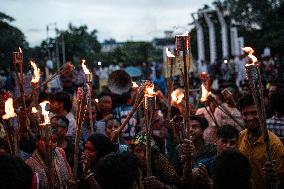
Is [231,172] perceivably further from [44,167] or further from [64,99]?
[64,99]

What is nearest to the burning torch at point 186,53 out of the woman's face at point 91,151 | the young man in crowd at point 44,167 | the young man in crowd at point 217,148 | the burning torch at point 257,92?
the young man in crowd at point 217,148

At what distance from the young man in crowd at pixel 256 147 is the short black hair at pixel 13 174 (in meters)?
2.06

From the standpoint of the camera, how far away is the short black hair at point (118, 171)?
324cm

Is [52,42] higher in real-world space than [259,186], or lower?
higher

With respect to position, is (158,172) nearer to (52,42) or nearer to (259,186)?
(259,186)

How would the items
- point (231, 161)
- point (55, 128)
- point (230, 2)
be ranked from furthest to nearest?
point (230, 2), point (55, 128), point (231, 161)

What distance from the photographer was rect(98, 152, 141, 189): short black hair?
127 inches

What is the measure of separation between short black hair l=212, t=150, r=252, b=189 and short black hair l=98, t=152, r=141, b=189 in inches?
23.2

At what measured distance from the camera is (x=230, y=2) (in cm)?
4262

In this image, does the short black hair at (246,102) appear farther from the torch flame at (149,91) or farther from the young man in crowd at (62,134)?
the young man in crowd at (62,134)

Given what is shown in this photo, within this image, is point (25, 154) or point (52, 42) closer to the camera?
point (25, 154)

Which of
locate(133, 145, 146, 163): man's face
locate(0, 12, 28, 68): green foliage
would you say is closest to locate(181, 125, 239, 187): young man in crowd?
locate(133, 145, 146, 163): man's face

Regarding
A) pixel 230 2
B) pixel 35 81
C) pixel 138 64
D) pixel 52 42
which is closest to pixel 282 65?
pixel 138 64

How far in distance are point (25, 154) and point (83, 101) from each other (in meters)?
1.32
